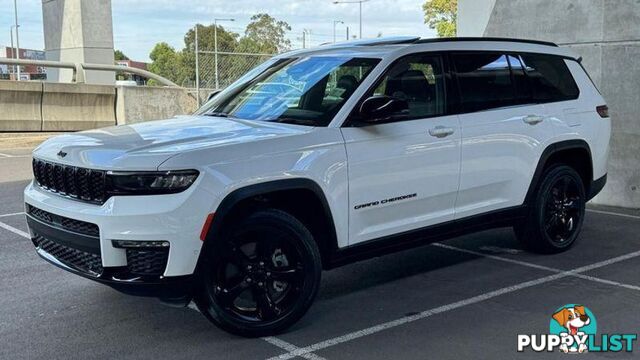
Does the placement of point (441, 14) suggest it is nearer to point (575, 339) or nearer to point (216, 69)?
point (216, 69)

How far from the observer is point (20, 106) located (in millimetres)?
16203

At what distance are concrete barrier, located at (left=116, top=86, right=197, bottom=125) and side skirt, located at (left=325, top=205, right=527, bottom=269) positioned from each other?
12212 mm

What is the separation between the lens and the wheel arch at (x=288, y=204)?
4012mm

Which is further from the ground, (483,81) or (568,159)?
(483,81)

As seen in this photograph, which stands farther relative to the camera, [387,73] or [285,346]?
[387,73]

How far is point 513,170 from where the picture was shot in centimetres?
573

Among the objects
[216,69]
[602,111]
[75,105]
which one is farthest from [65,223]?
[216,69]

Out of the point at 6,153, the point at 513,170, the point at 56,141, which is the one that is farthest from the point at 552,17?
the point at 6,153

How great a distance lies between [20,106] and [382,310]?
45.7 feet

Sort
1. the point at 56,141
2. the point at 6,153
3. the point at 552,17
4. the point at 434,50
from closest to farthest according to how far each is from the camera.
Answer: the point at 56,141 < the point at 434,50 < the point at 552,17 < the point at 6,153

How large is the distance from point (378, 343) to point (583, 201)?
3190mm

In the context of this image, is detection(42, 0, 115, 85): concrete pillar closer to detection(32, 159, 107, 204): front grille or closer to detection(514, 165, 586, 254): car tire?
detection(32, 159, 107, 204): front grille

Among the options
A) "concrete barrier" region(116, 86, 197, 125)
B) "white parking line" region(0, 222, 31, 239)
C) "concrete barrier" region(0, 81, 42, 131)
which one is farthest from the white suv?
"concrete barrier" region(0, 81, 42, 131)

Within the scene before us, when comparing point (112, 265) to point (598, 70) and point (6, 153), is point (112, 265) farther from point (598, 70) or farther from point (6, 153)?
point (6, 153)
